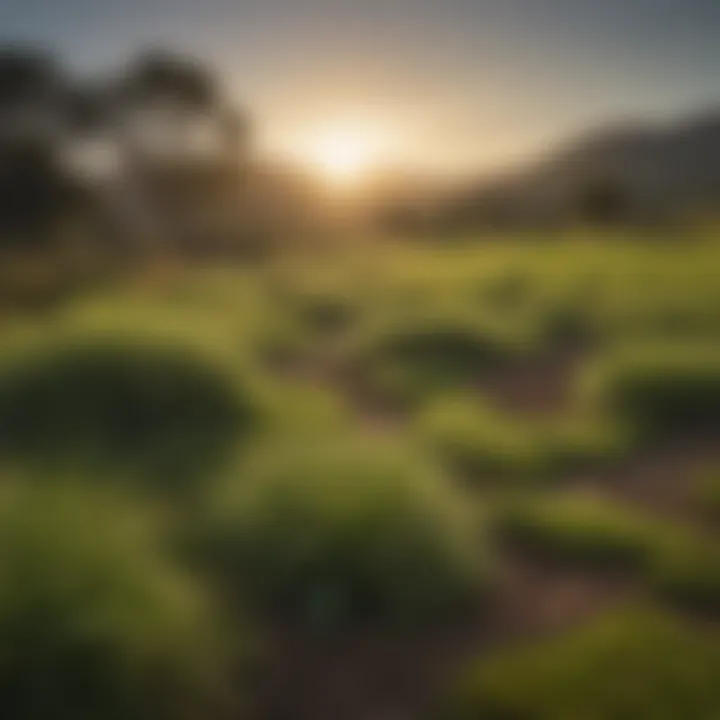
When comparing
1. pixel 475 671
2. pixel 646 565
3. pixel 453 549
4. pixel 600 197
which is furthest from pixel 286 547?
pixel 600 197

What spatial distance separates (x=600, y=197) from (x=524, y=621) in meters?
1.41

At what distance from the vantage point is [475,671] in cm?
169

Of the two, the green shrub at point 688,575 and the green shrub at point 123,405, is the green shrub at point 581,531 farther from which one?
the green shrub at point 123,405

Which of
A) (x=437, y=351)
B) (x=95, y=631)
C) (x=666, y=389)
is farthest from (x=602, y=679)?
(x=437, y=351)

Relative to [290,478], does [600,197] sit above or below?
above

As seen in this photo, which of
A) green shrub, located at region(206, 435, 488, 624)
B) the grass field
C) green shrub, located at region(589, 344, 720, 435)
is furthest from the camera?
green shrub, located at region(589, 344, 720, 435)

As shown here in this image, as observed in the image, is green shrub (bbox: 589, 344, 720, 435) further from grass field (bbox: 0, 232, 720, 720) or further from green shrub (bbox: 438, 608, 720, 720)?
green shrub (bbox: 438, 608, 720, 720)

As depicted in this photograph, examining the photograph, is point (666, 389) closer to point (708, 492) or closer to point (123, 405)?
point (708, 492)

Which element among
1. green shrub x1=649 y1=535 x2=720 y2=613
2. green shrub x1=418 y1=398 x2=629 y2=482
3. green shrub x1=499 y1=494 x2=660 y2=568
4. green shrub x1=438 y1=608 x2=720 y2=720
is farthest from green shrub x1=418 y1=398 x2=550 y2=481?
green shrub x1=438 y1=608 x2=720 y2=720

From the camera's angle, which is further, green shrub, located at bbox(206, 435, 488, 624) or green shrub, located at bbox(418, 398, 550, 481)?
green shrub, located at bbox(418, 398, 550, 481)

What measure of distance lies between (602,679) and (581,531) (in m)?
0.54

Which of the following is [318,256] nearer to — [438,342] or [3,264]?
[438,342]

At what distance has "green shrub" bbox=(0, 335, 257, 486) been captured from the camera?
2393mm

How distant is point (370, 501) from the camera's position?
79.7 inches
